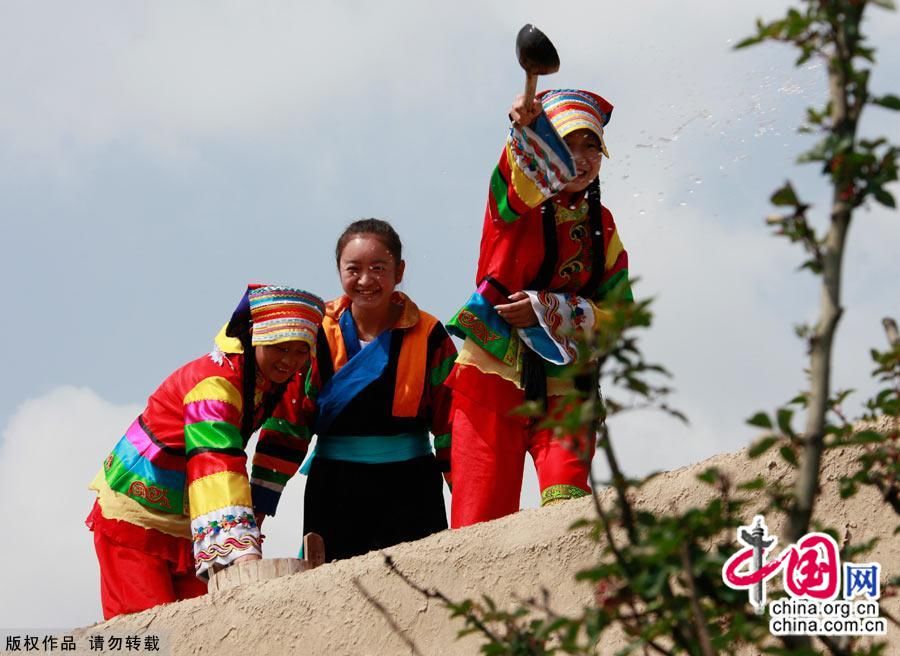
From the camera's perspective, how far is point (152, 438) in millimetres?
5066

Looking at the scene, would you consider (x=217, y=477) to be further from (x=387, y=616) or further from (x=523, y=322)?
(x=387, y=616)

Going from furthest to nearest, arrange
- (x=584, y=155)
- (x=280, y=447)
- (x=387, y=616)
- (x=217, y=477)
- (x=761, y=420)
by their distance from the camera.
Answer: (x=280, y=447)
(x=584, y=155)
(x=217, y=477)
(x=387, y=616)
(x=761, y=420)

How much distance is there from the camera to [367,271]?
5.08m

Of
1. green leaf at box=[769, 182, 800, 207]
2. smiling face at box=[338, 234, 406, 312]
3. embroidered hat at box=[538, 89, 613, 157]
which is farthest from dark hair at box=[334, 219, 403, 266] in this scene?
green leaf at box=[769, 182, 800, 207]

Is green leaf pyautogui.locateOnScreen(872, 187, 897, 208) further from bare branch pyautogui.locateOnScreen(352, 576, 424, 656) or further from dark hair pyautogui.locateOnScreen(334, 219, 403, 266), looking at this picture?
dark hair pyautogui.locateOnScreen(334, 219, 403, 266)

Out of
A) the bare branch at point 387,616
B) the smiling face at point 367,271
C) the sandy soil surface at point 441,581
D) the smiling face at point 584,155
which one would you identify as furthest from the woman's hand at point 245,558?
the smiling face at point 584,155

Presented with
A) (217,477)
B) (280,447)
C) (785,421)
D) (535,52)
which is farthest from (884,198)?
(280,447)

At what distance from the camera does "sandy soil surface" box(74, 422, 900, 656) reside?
406 centimetres

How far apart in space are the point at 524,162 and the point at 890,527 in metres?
1.49

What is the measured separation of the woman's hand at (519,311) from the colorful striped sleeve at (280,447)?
0.83m

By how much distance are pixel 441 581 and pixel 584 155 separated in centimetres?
146

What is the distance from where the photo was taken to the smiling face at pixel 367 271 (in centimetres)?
508

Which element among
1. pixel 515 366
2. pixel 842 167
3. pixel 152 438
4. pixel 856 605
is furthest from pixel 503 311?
pixel 842 167

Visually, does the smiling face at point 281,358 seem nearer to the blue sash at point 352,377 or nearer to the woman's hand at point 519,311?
the blue sash at point 352,377
